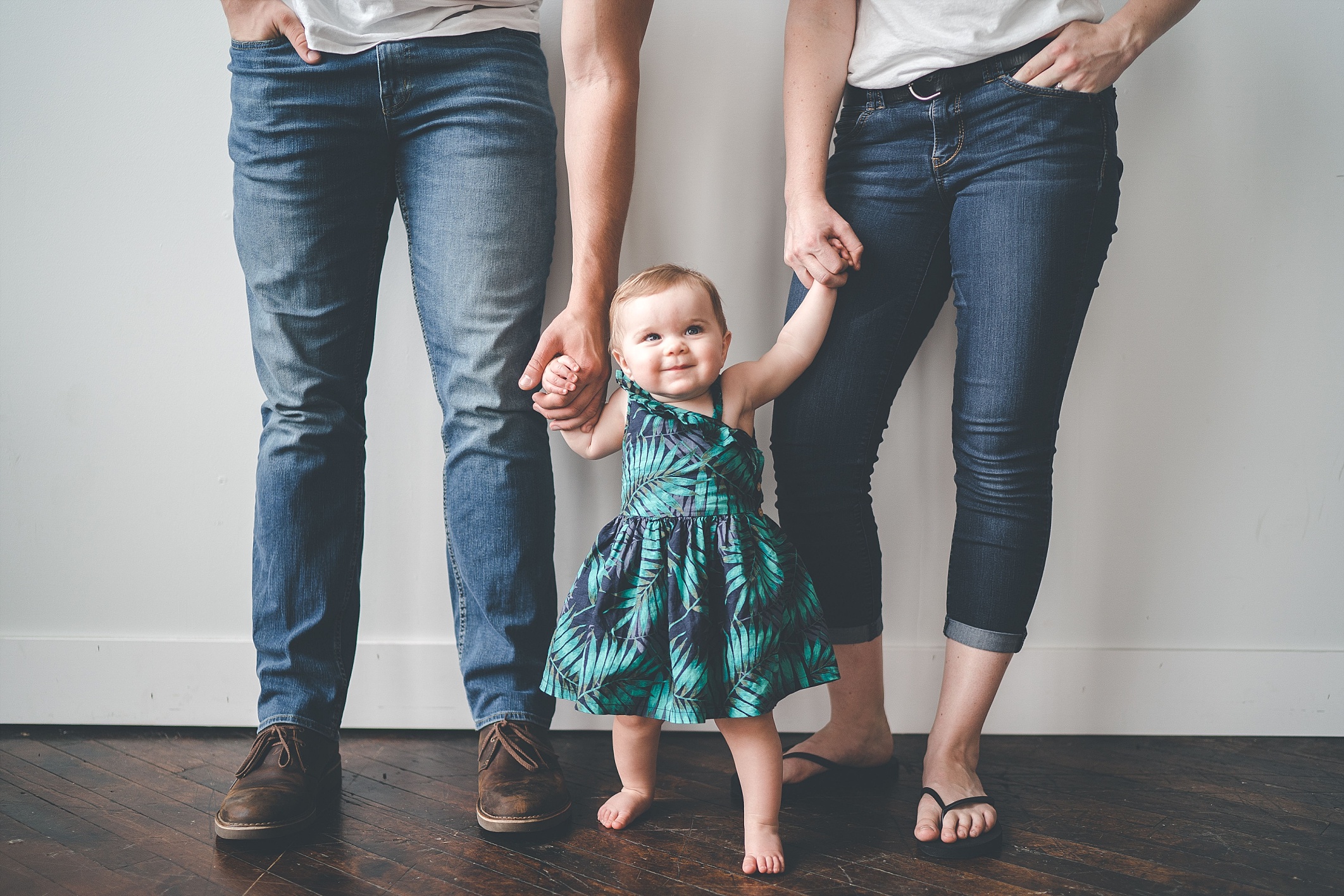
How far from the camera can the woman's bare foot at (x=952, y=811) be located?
0.94 meters

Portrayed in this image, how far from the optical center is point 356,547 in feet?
3.54

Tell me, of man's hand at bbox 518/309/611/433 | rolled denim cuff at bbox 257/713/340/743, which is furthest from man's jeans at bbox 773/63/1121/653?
rolled denim cuff at bbox 257/713/340/743

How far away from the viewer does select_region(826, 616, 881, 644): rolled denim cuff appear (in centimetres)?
104

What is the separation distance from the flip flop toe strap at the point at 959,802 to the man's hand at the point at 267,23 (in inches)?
44.5

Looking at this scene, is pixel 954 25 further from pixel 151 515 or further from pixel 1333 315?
pixel 151 515

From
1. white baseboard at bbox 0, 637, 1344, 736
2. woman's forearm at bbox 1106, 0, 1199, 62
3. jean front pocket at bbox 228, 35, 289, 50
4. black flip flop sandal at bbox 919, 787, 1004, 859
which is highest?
woman's forearm at bbox 1106, 0, 1199, 62

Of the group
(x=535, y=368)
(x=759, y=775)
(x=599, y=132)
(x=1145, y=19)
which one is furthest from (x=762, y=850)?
(x=1145, y=19)

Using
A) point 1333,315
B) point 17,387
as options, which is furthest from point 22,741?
point 1333,315

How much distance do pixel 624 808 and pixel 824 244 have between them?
712 millimetres

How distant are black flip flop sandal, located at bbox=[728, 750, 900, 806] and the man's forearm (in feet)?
2.07

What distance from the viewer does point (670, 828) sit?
993mm

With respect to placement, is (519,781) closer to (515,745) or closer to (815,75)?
(515,745)

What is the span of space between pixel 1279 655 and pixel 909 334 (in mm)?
867

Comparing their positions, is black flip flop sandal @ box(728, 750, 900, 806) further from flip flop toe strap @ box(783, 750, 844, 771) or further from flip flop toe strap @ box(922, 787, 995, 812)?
flip flop toe strap @ box(922, 787, 995, 812)
